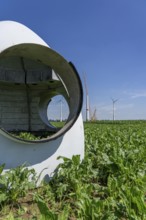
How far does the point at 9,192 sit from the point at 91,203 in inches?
41.2

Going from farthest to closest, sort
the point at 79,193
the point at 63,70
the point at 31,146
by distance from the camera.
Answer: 1. the point at 63,70
2. the point at 31,146
3. the point at 79,193

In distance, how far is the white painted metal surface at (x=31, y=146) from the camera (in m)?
3.12

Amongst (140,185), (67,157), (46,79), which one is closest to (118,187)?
(140,185)

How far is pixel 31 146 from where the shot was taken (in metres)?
3.30

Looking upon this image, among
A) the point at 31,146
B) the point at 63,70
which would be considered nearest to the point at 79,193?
the point at 31,146

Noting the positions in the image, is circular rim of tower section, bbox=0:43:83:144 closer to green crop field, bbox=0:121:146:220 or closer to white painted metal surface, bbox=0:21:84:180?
white painted metal surface, bbox=0:21:84:180

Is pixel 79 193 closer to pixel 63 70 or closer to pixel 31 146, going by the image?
pixel 31 146

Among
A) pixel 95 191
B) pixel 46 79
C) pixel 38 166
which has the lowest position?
pixel 95 191

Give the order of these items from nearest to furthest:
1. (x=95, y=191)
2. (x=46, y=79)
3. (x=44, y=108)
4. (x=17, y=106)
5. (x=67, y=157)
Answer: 1. (x=95, y=191)
2. (x=67, y=157)
3. (x=46, y=79)
4. (x=17, y=106)
5. (x=44, y=108)

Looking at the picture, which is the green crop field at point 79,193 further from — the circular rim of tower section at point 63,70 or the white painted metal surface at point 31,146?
the circular rim of tower section at point 63,70

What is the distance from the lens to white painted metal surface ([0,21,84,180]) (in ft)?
10.2

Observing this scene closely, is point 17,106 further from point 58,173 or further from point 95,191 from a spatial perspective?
point 95,191

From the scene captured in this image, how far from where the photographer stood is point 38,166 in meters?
3.36

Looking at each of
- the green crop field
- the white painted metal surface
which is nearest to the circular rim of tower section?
the white painted metal surface
